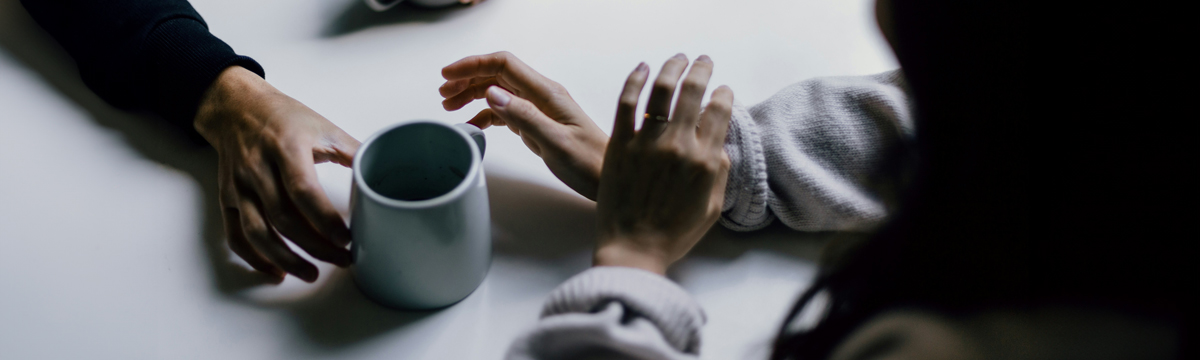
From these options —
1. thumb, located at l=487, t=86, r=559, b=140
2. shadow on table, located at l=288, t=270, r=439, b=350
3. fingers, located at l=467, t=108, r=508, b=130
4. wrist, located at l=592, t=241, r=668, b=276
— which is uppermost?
thumb, located at l=487, t=86, r=559, b=140

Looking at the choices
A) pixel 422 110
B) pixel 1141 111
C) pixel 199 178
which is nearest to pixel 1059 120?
pixel 1141 111

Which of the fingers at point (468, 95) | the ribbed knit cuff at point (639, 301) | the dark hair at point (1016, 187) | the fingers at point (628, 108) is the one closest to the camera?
the dark hair at point (1016, 187)

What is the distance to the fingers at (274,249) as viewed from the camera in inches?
18.2

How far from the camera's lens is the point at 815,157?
1.75 feet

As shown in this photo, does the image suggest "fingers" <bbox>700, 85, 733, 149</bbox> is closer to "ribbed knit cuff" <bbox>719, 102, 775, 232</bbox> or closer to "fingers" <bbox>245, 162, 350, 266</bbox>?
"ribbed knit cuff" <bbox>719, 102, 775, 232</bbox>

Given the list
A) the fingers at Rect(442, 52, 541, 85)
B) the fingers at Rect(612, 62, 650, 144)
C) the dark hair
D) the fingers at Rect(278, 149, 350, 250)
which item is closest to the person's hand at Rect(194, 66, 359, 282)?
the fingers at Rect(278, 149, 350, 250)

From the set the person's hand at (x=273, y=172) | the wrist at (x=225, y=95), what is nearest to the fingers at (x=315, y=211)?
the person's hand at (x=273, y=172)

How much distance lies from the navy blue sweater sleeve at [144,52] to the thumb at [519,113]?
233mm

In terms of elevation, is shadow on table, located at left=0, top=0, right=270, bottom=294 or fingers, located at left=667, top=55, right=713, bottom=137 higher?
fingers, located at left=667, top=55, right=713, bottom=137

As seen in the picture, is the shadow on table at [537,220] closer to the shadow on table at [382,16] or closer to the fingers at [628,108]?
the fingers at [628,108]

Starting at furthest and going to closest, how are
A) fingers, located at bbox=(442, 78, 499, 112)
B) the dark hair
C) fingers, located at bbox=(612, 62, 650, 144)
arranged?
1. fingers, located at bbox=(442, 78, 499, 112)
2. fingers, located at bbox=(612, 62, 650, 144)
3. the dark hair

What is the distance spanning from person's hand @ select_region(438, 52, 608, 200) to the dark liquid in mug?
3.5 inches

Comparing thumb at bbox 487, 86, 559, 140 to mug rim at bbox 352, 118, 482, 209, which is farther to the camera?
thumb at bbox 487, 86, 559, 140

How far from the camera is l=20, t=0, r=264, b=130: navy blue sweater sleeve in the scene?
0.56m
